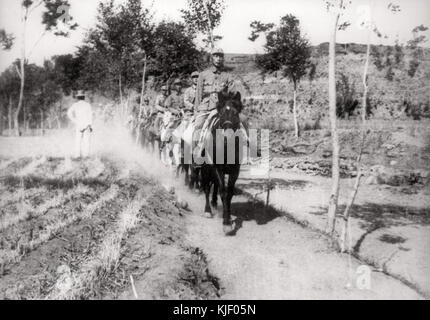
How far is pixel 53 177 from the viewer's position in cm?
1013

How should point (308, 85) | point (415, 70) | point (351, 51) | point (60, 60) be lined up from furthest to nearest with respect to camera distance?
point (60, 60) → point (351, 51) → point (308, 85) → point (415, 70)

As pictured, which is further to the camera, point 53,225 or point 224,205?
point 224,205

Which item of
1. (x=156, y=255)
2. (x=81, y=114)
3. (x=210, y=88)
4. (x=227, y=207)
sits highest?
(x=210, y=88)

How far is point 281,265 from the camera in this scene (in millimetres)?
5914

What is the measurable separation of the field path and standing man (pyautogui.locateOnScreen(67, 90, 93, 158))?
720 cm

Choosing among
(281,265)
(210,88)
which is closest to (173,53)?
(210,88)

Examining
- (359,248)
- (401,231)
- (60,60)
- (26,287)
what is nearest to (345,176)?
(401,231)

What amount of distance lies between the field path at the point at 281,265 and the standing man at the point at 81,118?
7.20m

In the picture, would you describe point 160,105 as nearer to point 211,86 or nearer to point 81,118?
point 81,118

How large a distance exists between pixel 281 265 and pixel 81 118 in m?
10.0

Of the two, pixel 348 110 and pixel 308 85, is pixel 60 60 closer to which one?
pixel 308 85

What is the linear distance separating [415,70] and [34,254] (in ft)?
124

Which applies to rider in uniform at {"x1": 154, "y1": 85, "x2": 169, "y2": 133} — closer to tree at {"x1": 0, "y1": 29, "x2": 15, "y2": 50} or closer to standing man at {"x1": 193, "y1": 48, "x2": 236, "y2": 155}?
standing man at {"x1": 193, "y1": 48, "x2": 236, "y2": 155}

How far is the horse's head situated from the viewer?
7098 millimetres
